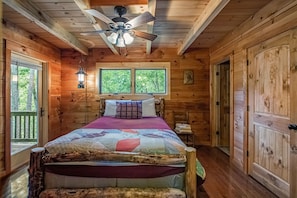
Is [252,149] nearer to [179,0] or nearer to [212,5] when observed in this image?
[212,5]

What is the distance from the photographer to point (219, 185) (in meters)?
3.03

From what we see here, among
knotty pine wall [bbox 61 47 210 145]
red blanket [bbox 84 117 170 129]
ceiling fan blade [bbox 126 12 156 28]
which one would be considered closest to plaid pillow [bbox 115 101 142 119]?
red blanket [bbox 84 117 170 129]

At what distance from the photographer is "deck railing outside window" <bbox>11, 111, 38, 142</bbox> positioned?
421cm

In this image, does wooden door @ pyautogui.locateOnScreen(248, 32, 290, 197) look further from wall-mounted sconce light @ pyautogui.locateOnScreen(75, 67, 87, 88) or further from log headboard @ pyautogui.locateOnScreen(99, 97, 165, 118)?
wall-mounted sconce light @ pyautogui.locateOnScreen(75, 67, 87, 88)

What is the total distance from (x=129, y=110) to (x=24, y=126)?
2069mm

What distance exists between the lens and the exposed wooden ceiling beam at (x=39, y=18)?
2598 mm

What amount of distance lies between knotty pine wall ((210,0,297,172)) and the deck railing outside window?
390 centimetres

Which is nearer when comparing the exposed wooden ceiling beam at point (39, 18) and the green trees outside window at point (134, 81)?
the exposed wooden ceiling beam at point (39, 18)

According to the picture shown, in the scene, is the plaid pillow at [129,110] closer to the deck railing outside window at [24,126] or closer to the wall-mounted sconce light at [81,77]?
the wall-mounted sconce light at [81,77]

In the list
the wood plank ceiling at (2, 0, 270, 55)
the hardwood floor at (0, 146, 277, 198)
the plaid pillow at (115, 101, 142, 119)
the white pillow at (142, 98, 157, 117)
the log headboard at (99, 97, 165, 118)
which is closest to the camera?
the hardwood floor at (0, 146, 277, 198)

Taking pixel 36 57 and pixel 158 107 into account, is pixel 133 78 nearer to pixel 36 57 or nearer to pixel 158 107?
pixel 158 107

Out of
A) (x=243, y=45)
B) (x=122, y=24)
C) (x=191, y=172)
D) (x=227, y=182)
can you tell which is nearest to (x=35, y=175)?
(x=191, y=172)

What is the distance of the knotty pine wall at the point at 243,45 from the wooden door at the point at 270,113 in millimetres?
117

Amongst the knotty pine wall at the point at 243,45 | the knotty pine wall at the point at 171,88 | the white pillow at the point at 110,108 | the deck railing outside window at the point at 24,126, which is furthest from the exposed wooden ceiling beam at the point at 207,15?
the deck railing outside window at the point at 24,126
